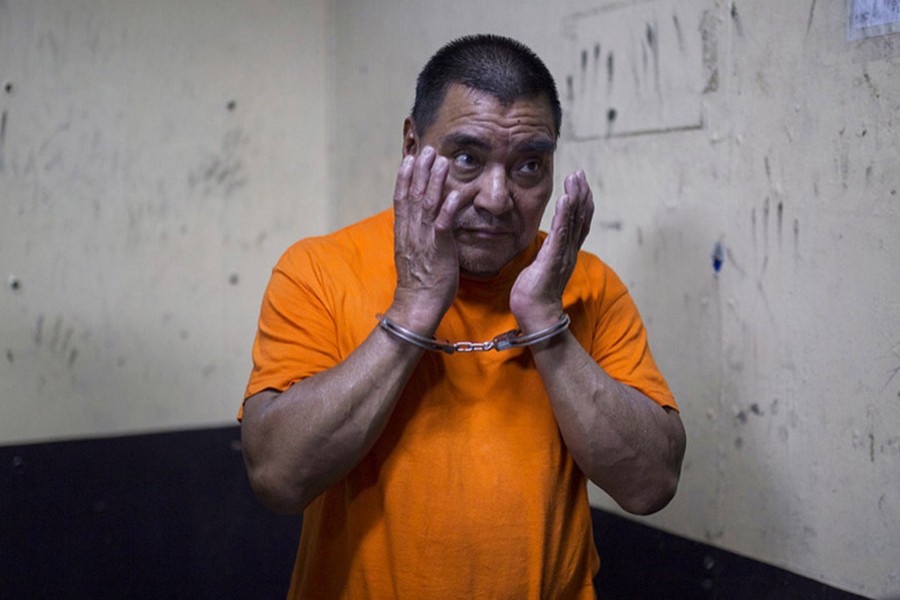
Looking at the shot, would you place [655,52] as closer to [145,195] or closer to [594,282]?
[594,282]

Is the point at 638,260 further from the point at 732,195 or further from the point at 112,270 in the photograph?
the point at 112,270

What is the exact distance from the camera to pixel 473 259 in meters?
1.23

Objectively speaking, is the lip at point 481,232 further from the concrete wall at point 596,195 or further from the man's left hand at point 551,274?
the concrete wall at point 596,195

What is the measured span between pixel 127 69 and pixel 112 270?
52 cm

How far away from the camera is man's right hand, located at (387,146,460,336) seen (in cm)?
113

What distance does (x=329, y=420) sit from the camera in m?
1.09

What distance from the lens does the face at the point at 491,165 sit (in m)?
1.20

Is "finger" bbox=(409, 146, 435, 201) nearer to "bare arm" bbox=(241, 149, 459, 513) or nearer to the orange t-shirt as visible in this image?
"bare arm" bbox=(241, 149, 459, 513)

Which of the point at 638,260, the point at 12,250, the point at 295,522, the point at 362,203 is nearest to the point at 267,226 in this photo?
the point at 362,203

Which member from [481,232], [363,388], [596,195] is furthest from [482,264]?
[596,195]

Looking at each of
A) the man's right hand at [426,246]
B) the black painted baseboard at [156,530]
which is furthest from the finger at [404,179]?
the black painted baseboard at [156,530]

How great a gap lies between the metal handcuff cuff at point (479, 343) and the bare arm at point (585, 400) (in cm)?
1

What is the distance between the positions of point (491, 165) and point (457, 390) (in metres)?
0.32

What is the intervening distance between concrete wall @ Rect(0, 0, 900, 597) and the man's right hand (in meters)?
0.67
